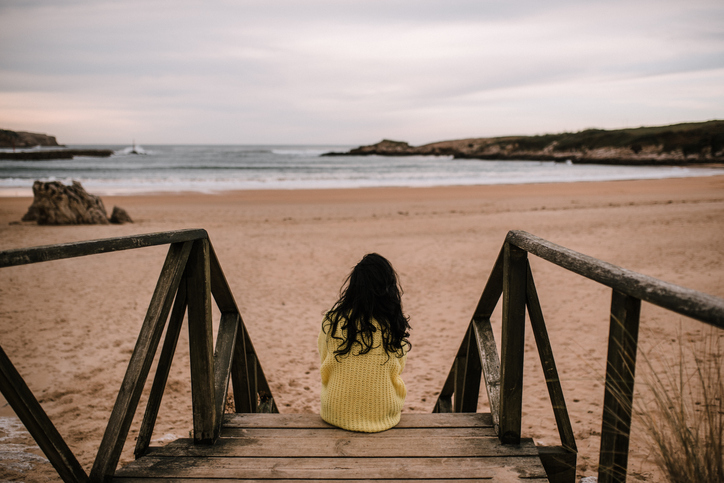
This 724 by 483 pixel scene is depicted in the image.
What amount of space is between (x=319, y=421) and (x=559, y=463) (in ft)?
4.05

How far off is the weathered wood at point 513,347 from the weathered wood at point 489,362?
0.42 ft

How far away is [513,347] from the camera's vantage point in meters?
2.25

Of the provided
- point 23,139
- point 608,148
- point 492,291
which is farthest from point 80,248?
point 23,139

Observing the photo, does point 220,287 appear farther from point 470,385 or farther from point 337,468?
point 470,385

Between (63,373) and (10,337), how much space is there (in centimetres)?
139

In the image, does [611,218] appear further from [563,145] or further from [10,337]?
[563,145]

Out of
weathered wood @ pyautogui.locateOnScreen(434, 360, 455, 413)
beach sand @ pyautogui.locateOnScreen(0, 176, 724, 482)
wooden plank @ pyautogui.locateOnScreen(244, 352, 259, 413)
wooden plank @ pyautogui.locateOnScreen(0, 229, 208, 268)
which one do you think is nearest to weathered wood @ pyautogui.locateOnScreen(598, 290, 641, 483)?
beach sand @ pyautogui.locateOnScreen(0, 176, 724, 482)

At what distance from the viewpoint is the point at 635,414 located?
1474mm

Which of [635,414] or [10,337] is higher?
[635,414]

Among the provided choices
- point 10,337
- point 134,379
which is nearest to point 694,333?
point 134,379

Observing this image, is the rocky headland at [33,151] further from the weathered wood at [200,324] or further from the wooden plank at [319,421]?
the wooden plank at [319,421]

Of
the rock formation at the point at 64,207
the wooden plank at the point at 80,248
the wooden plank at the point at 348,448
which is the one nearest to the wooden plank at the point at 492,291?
the wooden plank at the point at 348,448

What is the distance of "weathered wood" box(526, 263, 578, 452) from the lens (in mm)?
2158

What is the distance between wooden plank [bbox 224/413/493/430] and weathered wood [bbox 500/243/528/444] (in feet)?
0.82
